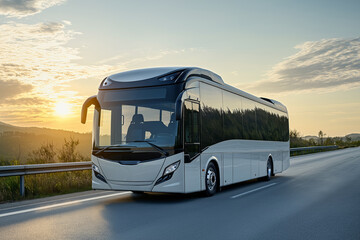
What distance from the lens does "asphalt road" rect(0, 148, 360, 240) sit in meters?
6.68

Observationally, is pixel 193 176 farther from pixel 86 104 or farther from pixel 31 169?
pixel 31 169

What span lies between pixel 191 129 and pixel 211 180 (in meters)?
1.78

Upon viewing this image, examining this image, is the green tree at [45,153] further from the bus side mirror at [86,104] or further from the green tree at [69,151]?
the bus side mirror at [86,104]

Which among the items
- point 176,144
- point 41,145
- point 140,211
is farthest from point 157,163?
point 41,145

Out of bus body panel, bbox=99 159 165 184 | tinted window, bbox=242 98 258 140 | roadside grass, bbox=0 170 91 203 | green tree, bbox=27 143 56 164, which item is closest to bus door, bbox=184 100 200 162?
bus body panel, bbox=99 159 165 184

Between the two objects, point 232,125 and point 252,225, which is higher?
point 232,125

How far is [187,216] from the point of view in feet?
27.1

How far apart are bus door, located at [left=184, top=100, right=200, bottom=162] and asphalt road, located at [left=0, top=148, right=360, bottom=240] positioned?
49.1 inches

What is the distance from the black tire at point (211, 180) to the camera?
1123cm

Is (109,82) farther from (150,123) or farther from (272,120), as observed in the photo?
(272,120)

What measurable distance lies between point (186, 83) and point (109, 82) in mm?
2050

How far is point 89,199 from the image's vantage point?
35.6 feet

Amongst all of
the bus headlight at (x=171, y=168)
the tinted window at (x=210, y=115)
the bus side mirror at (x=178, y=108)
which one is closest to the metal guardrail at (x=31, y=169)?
the bus headlight at (x=171, y=168)

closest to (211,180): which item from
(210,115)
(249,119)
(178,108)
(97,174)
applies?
(210,115)
